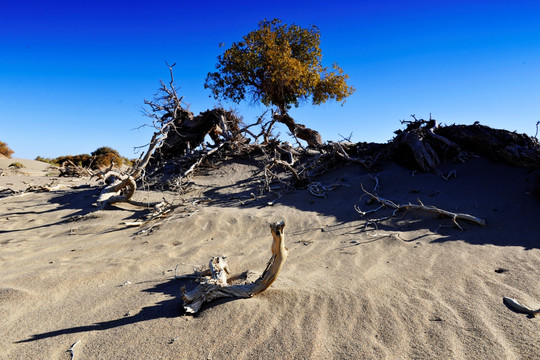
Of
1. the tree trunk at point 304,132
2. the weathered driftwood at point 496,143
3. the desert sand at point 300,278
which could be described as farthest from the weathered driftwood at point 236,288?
the tree trunk at point 304,132

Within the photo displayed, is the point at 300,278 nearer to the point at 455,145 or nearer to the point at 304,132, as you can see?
the point at 455,145

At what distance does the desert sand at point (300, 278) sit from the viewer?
85.7 inches

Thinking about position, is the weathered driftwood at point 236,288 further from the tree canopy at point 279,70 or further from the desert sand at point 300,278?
the tree canopy at point 279,70

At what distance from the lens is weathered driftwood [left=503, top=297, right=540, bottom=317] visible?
237 cm

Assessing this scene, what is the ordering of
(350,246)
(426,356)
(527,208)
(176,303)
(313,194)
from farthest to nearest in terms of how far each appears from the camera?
(313,194) < (527,208) < (350,246) < (176,303) < (426,356)

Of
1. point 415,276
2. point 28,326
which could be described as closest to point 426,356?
point 415,276

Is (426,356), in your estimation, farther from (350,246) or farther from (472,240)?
(472,240)

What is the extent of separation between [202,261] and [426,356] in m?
2.43

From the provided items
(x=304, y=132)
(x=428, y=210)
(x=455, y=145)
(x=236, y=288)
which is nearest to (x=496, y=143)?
(x=455, y=145)

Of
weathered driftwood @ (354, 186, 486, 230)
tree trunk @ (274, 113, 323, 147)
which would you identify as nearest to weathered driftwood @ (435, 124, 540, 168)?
weathered driftwood @ (354, 186, 486, 230)

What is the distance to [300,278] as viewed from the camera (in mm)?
3123

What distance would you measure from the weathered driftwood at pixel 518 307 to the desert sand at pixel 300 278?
0.17ft

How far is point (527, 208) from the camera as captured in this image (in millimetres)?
4531

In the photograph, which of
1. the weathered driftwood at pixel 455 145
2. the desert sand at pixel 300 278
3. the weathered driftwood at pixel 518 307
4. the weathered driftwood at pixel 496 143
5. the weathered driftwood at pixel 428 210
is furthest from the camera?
the weathered driftwood at pixel 455 145
